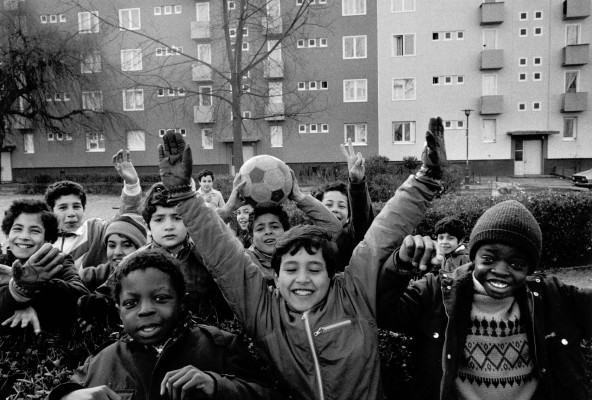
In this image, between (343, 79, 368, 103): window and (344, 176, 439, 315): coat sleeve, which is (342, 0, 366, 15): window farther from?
(344, 176, 439, 315): coat sleeve

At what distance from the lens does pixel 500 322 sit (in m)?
2.40

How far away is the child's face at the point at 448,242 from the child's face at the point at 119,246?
3264mm

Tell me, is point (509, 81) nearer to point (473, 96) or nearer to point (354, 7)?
point (473, 96)

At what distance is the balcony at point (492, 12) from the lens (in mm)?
29609

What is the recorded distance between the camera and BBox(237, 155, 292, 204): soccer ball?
3.70 m

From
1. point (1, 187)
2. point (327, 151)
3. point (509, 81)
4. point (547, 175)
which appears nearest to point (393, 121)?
point (327, 151)

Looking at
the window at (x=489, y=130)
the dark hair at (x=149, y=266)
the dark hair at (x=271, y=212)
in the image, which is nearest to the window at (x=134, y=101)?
the window at (x=489, y=130)

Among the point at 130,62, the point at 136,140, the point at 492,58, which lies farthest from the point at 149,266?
the point at 136,140

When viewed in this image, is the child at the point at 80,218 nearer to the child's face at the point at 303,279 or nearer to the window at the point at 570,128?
the child's face at the point at 303,279

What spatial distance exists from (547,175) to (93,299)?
33.6m

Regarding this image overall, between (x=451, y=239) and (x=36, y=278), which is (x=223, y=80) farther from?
(x=36, y=278)

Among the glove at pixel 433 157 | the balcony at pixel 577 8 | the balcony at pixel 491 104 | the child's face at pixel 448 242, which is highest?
the balcony at pixel 577 8

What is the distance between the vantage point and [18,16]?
2627cm

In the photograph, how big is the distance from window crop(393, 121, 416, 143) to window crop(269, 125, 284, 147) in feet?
25.2
